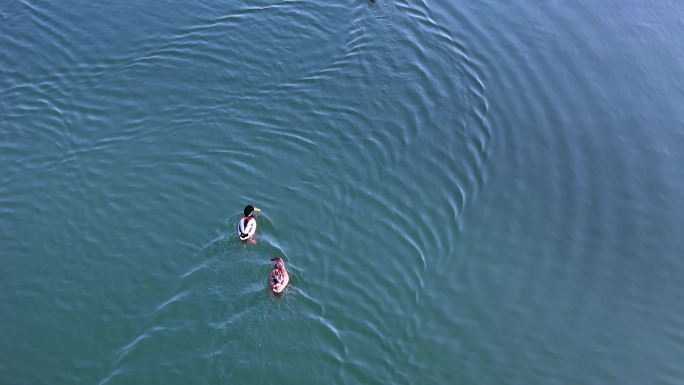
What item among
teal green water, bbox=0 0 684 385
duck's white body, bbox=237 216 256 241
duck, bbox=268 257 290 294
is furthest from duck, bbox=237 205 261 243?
duck, bbox=268 257 290 294

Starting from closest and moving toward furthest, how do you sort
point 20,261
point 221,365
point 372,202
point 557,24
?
point 221,365 → point 20,261 → point 372,202 → point 557,24

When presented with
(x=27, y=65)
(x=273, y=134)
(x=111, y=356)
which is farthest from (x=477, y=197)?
(x=27, y=65)

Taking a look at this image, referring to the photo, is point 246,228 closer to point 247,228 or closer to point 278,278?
point 247,228

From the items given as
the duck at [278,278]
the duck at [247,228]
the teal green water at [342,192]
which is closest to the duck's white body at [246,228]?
the duck at [247,228]

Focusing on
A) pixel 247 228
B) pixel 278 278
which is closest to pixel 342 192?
pixel 247 228

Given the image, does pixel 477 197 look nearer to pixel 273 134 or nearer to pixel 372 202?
pixel 372 202

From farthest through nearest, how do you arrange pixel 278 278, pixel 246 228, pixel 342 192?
pixel 342 192 → pixel 246 228 → pixel 278 278

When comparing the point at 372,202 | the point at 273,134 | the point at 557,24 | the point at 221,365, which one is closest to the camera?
the point at 221,365
